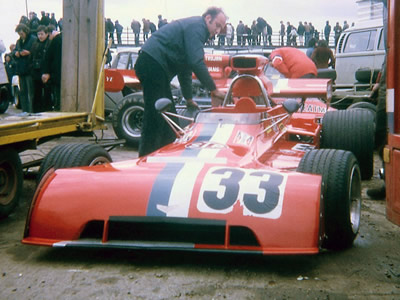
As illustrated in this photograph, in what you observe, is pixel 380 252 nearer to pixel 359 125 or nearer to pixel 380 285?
pixel 380 285

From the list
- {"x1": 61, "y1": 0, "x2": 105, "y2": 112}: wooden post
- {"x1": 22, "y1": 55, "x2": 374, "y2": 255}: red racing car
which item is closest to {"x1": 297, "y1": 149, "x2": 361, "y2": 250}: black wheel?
{"x1": 22, "y1": 55, "x2": 374, "y2": 255}: red racing car

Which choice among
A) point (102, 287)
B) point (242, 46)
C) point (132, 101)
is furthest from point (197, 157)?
point (242, 46)

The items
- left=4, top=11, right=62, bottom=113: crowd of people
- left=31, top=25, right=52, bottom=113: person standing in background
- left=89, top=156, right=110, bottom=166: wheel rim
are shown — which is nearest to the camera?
left=89, top=156, right=110, bottom=166: wheel rim

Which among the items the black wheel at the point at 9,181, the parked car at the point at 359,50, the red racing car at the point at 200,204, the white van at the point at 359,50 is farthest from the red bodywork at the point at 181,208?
the white van at the point at 359,50

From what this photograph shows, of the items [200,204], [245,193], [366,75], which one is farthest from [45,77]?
[366,75]

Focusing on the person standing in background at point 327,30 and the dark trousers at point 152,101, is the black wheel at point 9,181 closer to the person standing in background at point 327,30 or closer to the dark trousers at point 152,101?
the dark trousers at point 152,101

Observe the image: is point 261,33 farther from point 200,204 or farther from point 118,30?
point 200,204

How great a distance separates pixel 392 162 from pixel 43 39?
6229 millimetres

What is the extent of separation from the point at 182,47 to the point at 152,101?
2.00 feet

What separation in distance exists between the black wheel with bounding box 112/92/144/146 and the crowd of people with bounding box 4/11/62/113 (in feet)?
3.44

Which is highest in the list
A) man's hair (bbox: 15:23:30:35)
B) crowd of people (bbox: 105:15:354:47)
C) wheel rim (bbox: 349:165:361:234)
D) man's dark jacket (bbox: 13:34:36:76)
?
crowd of people (bbox: 105:15:354:47)

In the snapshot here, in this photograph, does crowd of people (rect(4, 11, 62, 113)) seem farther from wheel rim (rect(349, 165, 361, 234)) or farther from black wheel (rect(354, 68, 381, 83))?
black wheel (rect(354, 68, 381, 83))

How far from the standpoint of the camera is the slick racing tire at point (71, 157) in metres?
4.12

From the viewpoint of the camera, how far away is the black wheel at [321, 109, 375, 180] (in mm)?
5598
